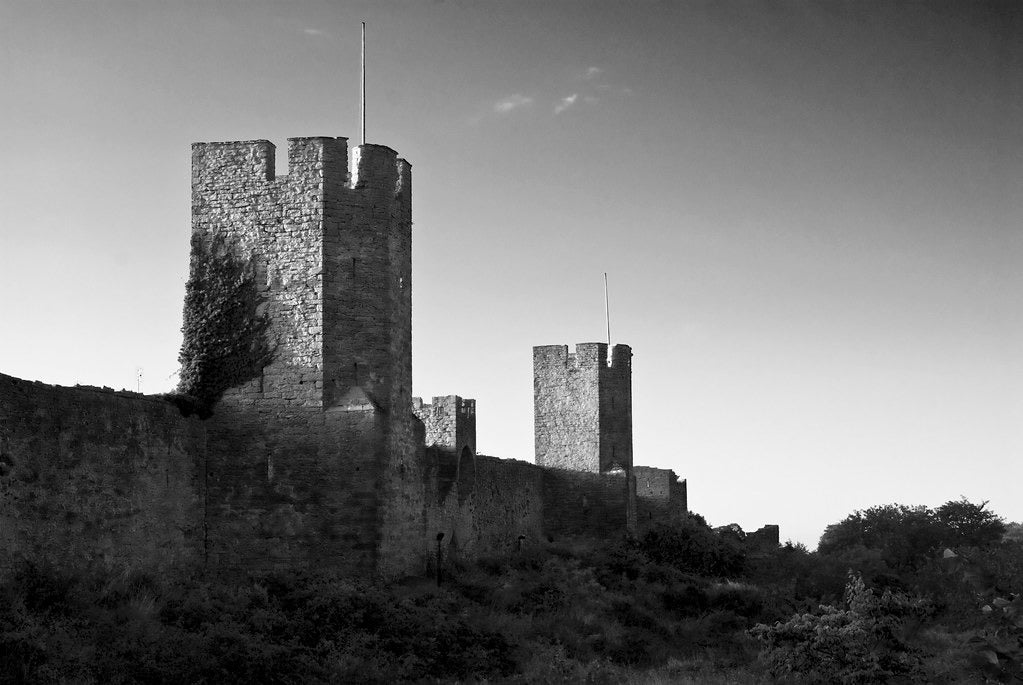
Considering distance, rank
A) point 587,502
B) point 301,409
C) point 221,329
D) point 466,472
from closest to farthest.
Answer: point 301,409 < point 221,329 < point 466,472 < point 587,502

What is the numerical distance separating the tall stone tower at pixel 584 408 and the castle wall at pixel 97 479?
58.8ft

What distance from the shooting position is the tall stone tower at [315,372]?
832 inches

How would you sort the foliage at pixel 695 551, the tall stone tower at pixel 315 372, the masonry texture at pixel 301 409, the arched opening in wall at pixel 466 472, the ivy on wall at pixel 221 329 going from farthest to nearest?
1. the foliage at pixel 695 551
2. the arched opening in wall at pixel 466 472
3. the ivy on wall at pixel 221 329
4. the tall stone tower at pixel 315 372
5. the masonry texture at pixel 301 409

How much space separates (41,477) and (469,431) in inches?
559

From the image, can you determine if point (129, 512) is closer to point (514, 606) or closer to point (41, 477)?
point (41, 477)

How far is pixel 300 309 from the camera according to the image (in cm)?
2164

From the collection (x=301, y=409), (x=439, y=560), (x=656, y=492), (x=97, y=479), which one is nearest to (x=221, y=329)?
(x=301, y=409)

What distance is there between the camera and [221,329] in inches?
855

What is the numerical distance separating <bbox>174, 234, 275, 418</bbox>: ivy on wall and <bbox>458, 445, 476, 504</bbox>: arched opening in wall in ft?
28.6

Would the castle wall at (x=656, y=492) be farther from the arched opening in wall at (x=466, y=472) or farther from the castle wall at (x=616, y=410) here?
the arched opening in wall at (x=466, y=472)

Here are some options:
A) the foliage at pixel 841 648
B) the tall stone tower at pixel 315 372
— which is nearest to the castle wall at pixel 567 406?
the tall stone tower at pixel 315 372

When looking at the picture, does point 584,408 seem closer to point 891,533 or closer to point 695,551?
point 695,551

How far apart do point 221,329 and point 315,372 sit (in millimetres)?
1846

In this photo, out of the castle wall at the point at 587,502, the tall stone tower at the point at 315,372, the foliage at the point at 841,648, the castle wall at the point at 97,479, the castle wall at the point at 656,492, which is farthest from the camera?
the castle wall at the point at 656,492
